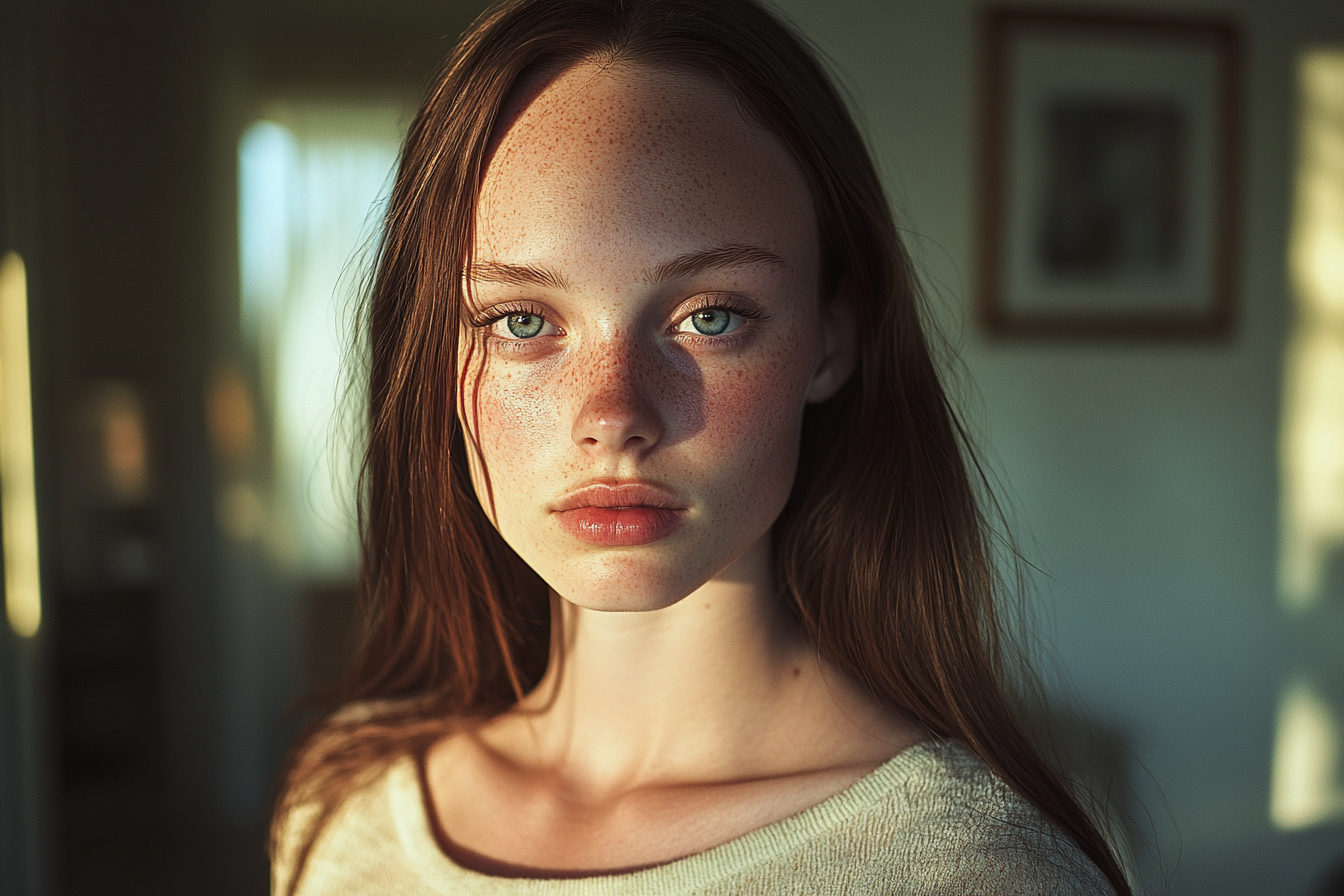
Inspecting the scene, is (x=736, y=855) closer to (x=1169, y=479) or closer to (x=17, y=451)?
(x=17, y=451)

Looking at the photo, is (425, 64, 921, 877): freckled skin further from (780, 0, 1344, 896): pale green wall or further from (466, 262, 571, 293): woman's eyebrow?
(780, 0, 1344, 896): pale green wall

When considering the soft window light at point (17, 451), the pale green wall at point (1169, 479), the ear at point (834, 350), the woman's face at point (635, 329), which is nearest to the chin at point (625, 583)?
the woman's face at point (635, 329)

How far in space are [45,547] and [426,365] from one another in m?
1.24

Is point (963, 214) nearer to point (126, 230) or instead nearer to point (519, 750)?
point (519, 750)

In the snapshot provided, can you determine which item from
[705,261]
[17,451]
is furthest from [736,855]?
[17,451]

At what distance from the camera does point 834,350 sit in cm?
82

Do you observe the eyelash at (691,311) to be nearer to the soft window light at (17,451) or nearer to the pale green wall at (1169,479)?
the soft window light at (17,451)

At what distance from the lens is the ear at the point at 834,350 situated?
2.67ft

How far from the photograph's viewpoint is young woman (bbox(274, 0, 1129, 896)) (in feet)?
2.27

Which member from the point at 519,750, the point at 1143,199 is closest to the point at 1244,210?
the point at 1143,199

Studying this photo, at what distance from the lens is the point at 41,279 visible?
Result: 166cm

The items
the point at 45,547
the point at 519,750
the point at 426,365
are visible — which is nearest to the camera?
the point at 426,365

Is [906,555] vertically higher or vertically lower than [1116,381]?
→ lower

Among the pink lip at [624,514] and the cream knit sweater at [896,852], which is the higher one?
the pink lip at [624,514]
